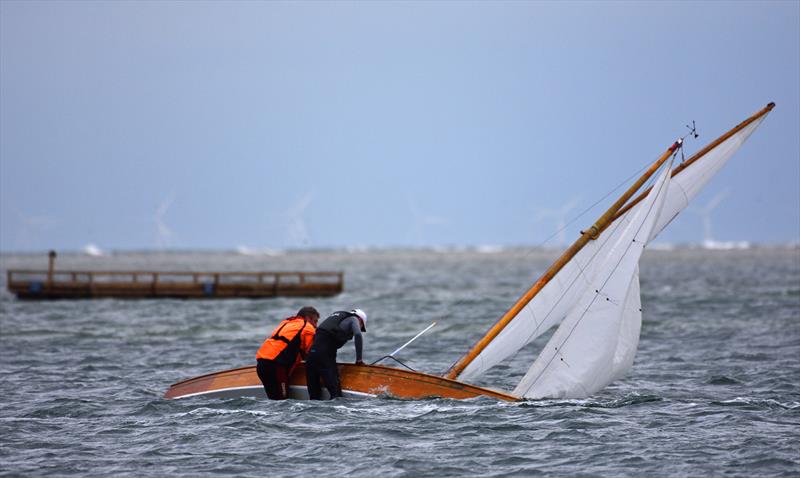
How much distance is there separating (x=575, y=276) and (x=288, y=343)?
5.65m

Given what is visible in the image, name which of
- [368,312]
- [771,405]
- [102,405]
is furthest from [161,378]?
[368,312]

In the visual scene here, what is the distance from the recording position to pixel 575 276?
21.2 metres

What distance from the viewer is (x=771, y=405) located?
22031 millimetres

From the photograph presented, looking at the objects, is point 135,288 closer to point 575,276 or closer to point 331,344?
point 331,344

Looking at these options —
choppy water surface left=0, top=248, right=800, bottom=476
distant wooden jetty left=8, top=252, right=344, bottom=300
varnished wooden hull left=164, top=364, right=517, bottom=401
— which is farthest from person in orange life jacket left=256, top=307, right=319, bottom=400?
distant wooden jetty left=8, top=252, right=344, bottom=300

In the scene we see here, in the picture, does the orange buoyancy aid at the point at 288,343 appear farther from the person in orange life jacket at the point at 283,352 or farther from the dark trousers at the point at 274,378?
the dark trousers at the point at 274,378

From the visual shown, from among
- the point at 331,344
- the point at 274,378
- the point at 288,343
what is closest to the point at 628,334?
the point at 331,344

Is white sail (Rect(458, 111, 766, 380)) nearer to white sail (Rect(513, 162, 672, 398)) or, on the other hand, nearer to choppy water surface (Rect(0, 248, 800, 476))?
white sail (Rect(513, 162, 672, 398))

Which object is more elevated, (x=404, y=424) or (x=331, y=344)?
(x=331, y=344)

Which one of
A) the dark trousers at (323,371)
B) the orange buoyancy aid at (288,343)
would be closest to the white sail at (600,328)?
the dark trousers at (323,371)

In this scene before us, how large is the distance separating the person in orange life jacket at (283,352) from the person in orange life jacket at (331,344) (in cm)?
39

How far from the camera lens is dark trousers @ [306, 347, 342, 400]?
2030cm

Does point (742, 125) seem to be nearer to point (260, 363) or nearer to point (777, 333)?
point (260, 363)

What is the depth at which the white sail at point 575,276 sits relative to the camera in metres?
20.9
